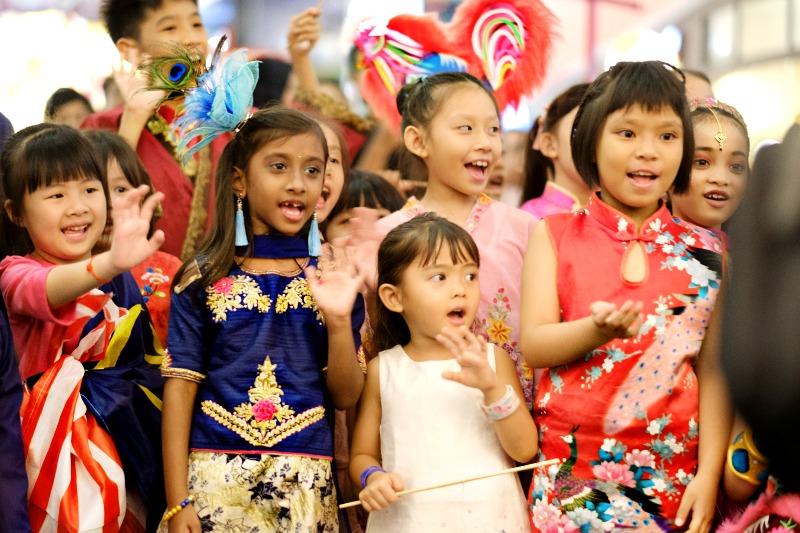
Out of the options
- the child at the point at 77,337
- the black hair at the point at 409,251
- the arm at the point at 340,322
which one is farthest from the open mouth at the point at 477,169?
the child at the point at 77,337

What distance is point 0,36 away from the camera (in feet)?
19.6

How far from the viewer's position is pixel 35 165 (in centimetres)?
279

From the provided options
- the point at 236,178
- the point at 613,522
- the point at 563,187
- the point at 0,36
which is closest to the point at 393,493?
the point at 613,522

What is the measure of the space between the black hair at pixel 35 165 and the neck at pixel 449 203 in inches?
38.2

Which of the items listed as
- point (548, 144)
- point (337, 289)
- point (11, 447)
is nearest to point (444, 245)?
point (337, 289)

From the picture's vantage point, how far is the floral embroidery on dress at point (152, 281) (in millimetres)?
3312

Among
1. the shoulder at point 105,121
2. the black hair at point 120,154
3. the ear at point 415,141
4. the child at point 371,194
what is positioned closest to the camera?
the ear at point 415,141

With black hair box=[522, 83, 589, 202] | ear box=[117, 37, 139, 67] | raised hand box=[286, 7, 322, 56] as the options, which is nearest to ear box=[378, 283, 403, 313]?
black hair box=[522, 83, 589, 202]

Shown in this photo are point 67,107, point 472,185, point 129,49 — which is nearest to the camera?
point 472,185

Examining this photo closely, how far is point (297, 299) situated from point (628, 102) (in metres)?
0.98

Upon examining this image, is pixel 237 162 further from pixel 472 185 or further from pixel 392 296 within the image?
pixel 472 185

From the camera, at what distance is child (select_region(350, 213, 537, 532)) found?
2.53m

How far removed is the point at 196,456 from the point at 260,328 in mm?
358

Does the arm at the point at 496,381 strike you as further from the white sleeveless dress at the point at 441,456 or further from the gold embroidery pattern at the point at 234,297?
the gold embroidery pattern at the point at 234,297
